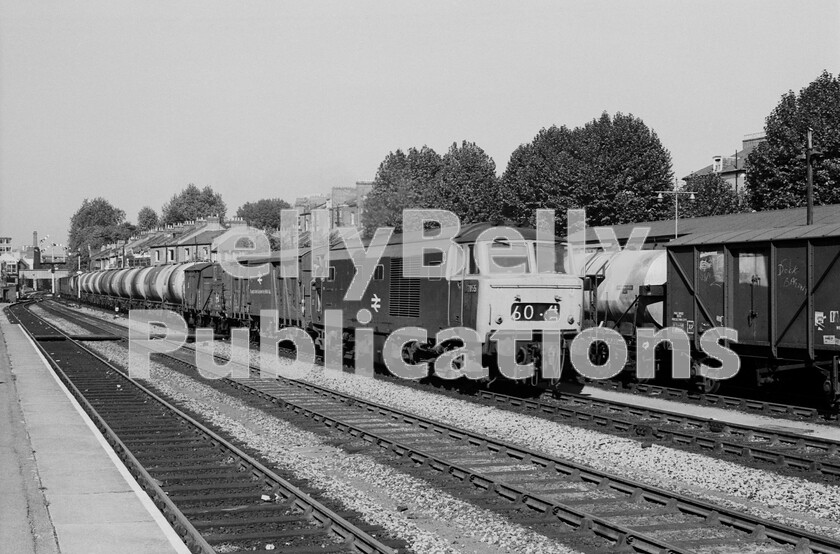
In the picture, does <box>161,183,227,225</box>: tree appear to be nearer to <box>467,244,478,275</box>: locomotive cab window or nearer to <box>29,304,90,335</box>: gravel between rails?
<box>29,304,90,335</box>: gravel between rails

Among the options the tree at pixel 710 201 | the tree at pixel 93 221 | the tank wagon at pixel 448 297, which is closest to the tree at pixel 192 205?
the tree at pixel 93 221

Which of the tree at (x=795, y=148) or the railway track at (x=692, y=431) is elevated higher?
the tree at (x=795, y=148)

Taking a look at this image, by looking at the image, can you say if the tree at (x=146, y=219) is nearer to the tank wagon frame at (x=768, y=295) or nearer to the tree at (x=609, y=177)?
the tree at (x=609, y=177)

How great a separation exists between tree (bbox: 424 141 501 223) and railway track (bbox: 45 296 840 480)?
44.2 metres

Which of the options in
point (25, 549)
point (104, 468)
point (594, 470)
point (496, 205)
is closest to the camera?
point (25, 549)

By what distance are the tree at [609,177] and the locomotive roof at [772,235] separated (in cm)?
3473

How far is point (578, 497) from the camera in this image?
32.7 ft

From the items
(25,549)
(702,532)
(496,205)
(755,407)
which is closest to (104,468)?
(25,549)

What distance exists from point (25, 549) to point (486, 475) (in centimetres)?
539

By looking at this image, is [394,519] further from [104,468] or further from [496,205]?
[496,205]

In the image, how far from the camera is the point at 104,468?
37.6ft

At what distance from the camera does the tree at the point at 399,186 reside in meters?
57.2

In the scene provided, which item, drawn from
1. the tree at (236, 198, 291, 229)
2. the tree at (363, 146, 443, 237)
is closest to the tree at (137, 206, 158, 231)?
the tree at (236, 198, 291, 229)

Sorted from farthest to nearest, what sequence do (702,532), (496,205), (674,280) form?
1. (496,205)
2. (674,280)
3. (702,532)
